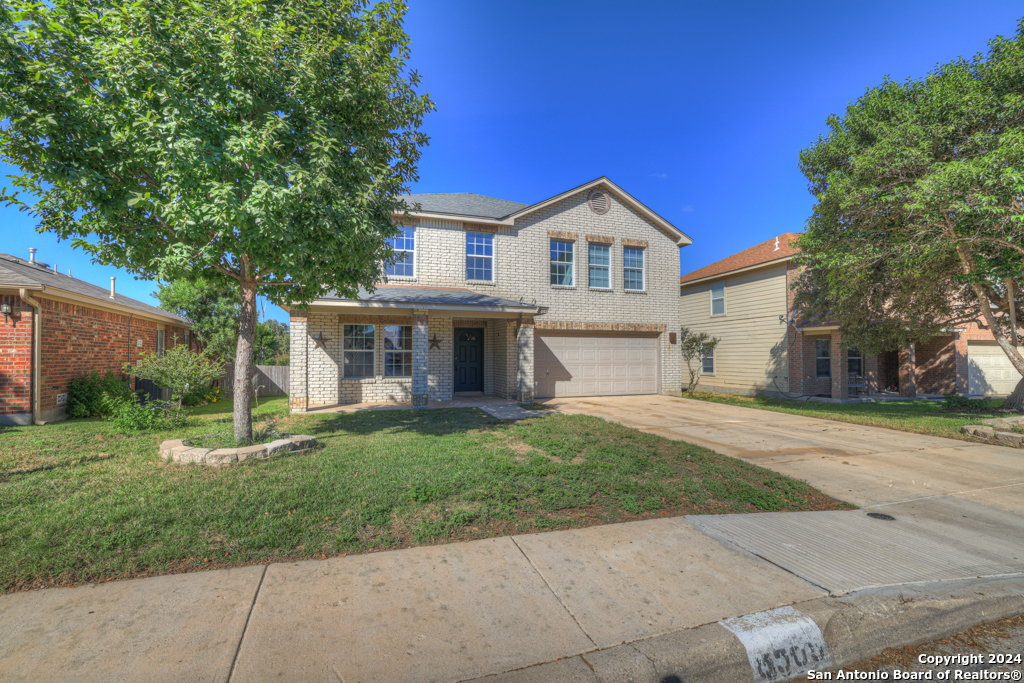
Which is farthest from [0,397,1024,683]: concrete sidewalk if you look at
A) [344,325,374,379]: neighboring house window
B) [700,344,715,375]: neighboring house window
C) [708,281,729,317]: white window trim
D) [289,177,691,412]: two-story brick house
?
[700,344,715,375]: neighboring house window

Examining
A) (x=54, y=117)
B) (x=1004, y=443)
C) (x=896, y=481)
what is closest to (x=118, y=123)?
(x=54, y=117)

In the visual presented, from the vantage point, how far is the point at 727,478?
564cm

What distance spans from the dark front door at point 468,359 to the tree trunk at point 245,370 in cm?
806

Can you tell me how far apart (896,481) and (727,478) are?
229 centimetres

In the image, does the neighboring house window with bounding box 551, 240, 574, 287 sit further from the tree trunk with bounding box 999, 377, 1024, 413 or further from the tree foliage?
the tree trunk with bounding box 999, 377, 1024, 413

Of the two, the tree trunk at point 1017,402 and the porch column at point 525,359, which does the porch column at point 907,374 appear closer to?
the tree trunk at point 1017,402

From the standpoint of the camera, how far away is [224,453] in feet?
19.3

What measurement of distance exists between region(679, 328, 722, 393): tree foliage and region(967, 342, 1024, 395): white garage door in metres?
11.1

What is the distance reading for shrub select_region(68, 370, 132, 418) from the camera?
10198mm

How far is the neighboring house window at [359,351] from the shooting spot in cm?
1281

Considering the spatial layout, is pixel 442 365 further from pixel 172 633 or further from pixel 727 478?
pixel 172 633

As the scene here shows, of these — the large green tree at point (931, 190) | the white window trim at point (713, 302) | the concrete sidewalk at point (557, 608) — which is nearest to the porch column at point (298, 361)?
the concrete sidewalk at point (557, 608)

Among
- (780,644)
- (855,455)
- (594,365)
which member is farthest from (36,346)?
(855,455)

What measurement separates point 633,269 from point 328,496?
1352cm
